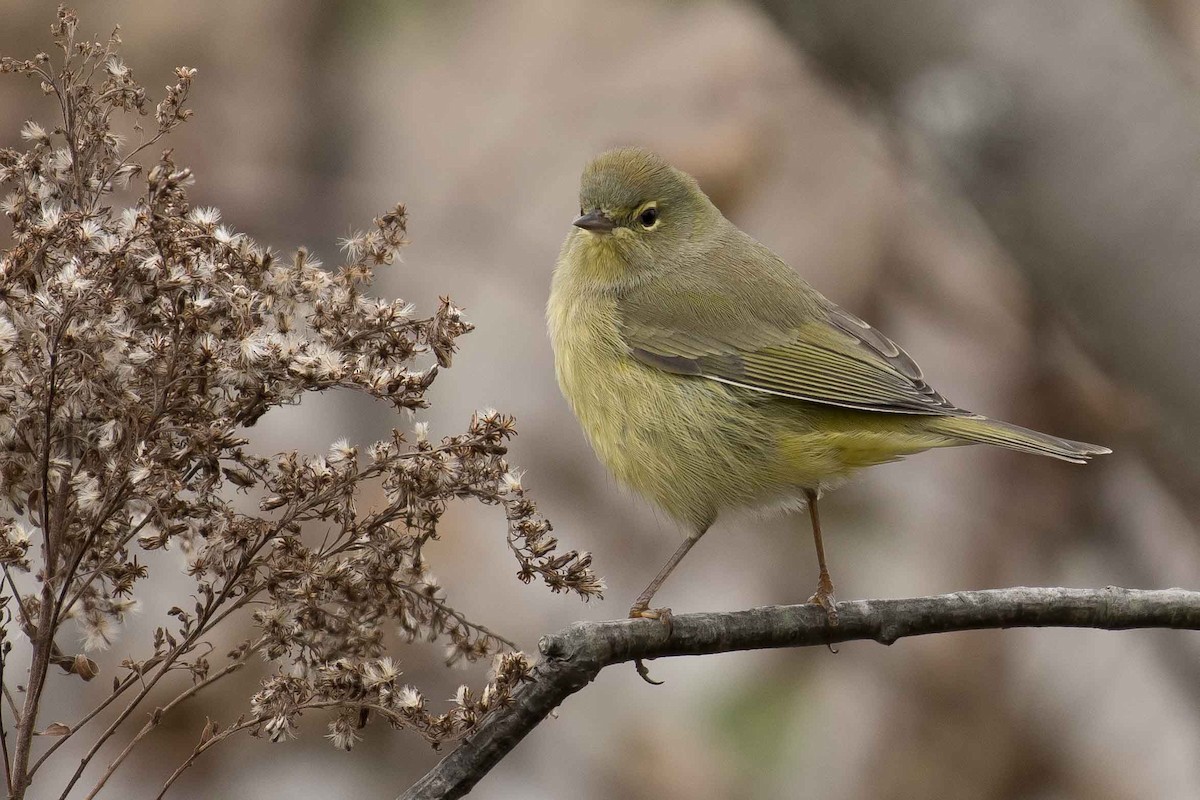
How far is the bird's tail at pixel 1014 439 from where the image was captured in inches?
124

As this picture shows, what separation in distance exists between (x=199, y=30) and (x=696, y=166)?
7.00 feet

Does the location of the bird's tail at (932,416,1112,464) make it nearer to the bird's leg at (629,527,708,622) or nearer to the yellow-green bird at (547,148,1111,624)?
the yellow-green bird at (547,148,1111,624)

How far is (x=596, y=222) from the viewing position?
12.6 feet

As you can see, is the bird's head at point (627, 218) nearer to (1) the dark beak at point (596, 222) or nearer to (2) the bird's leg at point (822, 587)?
(1) the dark beak at point (596, 222)

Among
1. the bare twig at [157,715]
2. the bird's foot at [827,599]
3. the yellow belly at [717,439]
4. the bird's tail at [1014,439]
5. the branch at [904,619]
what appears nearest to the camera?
the bare twig at [157,715]

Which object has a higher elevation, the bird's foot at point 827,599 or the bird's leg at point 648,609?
the bird's leg at point 648,609

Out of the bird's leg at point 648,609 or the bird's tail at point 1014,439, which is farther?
the bird's tail at point 1014,439

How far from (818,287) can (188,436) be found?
3.57m

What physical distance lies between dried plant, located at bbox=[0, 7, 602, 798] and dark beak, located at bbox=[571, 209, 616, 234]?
1.74 m

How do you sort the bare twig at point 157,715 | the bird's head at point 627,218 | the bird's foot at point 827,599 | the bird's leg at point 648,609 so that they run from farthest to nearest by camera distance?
the bird's head at point 627,218
the bird's leg at point 648,609
the bird's foot at point 827,599
the bare twig at point 157,715

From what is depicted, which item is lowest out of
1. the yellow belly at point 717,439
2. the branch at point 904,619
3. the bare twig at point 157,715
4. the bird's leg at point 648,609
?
the branch at point 904,619

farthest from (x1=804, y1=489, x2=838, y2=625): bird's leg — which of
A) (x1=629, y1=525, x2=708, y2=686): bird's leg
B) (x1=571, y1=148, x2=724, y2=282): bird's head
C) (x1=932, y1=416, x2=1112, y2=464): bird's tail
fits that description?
(x1=571, y1=148, x2=724, y2=282): bird's head

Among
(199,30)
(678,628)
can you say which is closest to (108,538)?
(678,628)

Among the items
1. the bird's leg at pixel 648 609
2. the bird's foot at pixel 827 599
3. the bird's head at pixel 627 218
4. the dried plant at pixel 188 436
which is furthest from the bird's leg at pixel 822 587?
the bird's head at pixel 627 218
